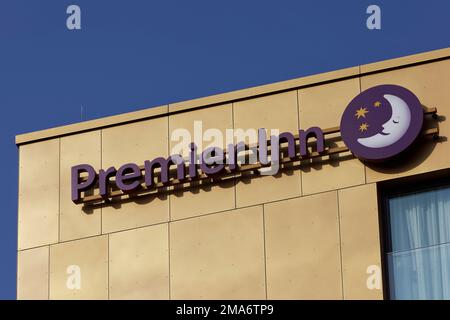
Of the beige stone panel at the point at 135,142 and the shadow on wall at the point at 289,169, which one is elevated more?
the beige stone panel at the point at 135,142

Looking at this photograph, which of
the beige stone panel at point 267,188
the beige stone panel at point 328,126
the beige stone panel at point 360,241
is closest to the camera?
the beige stone panel at point 360,241

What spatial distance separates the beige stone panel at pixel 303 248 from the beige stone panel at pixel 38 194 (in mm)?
5720

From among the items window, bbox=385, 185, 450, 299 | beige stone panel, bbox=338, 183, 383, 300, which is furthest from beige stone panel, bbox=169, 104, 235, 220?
window, bbox=385, 185, 450, 299

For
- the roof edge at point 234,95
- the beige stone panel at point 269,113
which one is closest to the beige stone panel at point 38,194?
the roof edge at point 234,95

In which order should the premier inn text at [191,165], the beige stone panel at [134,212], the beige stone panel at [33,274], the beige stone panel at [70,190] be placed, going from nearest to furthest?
the premier inn text at [191,165], the beige stone panel at [134,212], the beige stone panel at [33,274], the beige stone panel at [70,190]

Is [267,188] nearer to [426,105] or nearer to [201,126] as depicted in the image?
[201,126]

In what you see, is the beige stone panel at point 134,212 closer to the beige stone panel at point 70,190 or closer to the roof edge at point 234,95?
the beige stone panel at point 70,190

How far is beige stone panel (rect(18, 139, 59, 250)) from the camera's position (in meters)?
40.4

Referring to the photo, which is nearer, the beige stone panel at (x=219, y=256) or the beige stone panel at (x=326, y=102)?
the beige stone panel at (x=219, y=256)

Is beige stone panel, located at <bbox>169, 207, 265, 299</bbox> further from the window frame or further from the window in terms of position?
the window

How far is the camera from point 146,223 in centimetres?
3947

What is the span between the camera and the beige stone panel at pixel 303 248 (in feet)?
121
